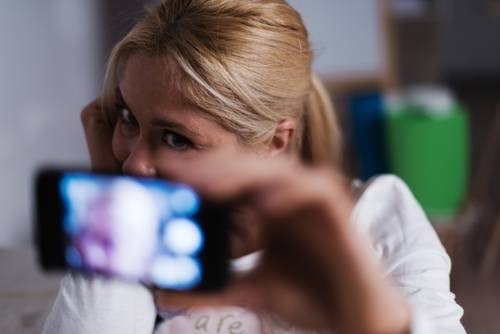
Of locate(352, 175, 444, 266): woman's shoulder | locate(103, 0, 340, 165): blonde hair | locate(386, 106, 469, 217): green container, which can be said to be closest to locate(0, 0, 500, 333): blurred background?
locate(386, 106, 469, 217): green container

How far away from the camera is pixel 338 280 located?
389 mm

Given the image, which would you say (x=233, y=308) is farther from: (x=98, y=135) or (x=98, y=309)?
(x=98, y=135)

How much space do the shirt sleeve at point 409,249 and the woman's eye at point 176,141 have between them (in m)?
0.25

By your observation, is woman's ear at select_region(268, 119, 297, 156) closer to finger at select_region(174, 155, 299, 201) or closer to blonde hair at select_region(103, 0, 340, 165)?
blonde hair at select_region(103, 0, 340, 165)

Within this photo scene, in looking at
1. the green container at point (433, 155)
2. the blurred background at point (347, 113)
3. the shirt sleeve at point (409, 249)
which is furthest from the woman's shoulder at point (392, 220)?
the green container at point (433, 155)

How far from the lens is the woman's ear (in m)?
0.87

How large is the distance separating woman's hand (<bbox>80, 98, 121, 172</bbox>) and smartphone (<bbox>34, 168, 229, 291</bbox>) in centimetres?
39

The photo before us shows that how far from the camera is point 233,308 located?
818 millimetres

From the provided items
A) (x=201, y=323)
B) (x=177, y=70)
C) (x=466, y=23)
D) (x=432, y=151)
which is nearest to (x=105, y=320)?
(x=201, y=323)

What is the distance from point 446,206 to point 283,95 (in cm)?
127

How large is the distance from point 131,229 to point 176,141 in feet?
0.89

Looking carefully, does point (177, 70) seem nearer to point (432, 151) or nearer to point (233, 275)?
point (233, 275)

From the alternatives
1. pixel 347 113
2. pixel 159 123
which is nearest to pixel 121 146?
pixel 159 123

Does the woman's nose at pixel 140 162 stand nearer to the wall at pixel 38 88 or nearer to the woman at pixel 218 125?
the woman at pixel 218 125
